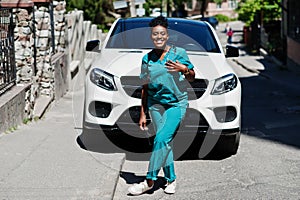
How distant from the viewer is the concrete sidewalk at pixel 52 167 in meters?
5.93

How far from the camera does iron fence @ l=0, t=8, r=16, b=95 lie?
9438mm

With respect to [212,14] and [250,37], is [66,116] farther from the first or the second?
[212,14]

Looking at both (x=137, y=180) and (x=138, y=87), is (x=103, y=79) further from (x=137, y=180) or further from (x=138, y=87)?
(x=137, y=180)

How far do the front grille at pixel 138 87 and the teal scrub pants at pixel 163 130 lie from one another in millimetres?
1249

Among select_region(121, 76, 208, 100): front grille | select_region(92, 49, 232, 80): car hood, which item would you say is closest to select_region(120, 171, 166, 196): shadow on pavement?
select_region(121, 76, 208, 100): front grille

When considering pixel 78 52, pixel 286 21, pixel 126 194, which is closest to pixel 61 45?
pixel 78 52

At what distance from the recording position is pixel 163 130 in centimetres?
608

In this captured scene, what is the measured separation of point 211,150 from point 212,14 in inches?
3060

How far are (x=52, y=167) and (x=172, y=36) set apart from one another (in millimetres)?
2945

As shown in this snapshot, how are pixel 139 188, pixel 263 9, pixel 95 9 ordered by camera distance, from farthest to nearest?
pixel 95 9 < pixel 263 9 < pixel 139 188

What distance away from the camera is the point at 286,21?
1090 inches

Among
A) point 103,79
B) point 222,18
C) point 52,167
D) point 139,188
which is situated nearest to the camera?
point 139,188

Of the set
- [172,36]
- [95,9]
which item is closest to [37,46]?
[172,36]

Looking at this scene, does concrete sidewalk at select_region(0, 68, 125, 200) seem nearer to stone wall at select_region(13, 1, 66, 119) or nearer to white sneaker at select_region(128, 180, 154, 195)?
white sneaker at select_region(128, 180, 154, 195)
